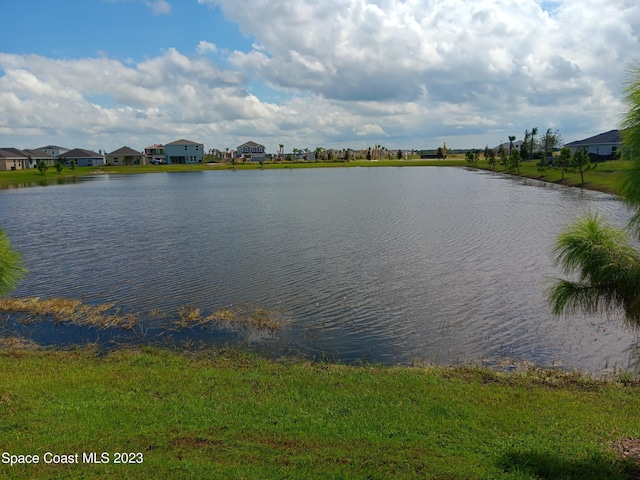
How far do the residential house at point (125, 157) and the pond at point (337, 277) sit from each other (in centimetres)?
12953

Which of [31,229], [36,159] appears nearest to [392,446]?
[31,229]

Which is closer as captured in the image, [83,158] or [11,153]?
[11,153]

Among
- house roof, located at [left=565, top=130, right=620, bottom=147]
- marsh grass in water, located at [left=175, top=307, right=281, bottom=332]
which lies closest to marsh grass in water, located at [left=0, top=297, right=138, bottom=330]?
marsh grass in water, located at [left=175, top=307, right=281, bottom=332]

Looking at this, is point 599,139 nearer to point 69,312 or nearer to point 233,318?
point 233,318

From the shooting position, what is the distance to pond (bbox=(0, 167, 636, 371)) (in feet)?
45.9

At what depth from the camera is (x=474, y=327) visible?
15.3 metres

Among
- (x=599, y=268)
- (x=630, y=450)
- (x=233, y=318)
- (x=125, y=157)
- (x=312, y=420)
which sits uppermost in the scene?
(x=125, y=157)

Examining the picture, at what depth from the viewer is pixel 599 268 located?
5762 mm

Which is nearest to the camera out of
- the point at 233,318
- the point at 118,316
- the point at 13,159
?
the point at 233,318

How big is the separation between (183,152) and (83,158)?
32345 mm

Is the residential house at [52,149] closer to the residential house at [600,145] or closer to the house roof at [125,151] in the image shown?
the house roof at [125,151]

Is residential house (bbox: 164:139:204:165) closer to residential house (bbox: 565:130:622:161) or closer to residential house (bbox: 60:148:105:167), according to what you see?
residential house (bbox: 60:148:105:167)

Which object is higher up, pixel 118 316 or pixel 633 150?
pixel 633 150

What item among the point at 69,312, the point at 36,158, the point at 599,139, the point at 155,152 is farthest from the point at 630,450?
the point at 155,152
